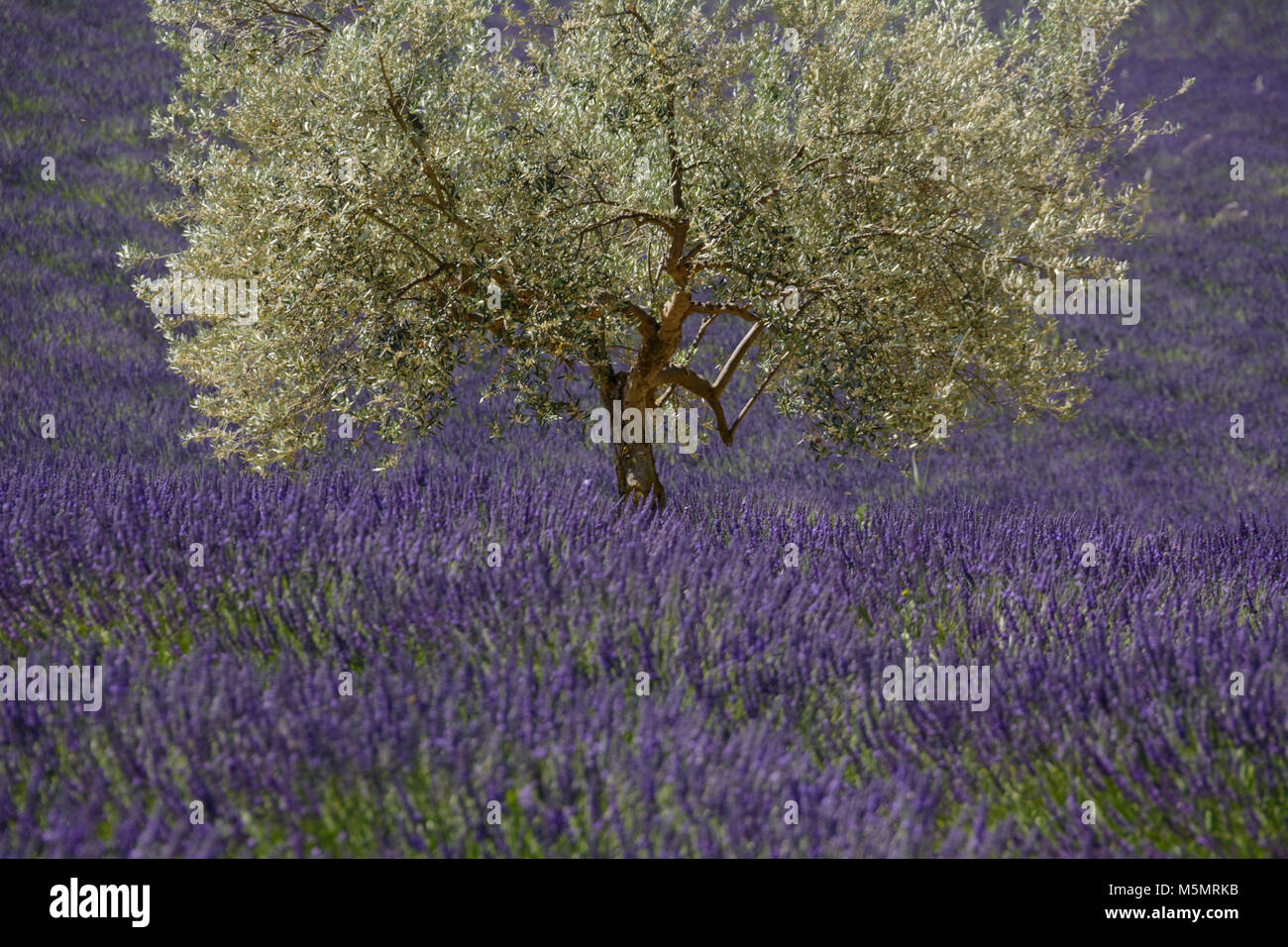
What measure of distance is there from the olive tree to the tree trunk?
0.99 ft

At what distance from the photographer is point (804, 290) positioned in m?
6.08

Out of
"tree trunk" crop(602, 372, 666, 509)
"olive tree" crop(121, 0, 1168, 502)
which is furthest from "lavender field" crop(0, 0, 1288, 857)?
"olive tree" crop(121, 0, 1168, 502)

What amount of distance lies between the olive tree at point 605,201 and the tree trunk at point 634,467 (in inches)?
11.9

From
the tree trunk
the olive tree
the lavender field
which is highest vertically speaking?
the olive tree

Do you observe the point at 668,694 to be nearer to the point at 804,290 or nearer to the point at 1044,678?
the point at 1044,678

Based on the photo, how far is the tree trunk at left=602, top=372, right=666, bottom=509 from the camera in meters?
7.29

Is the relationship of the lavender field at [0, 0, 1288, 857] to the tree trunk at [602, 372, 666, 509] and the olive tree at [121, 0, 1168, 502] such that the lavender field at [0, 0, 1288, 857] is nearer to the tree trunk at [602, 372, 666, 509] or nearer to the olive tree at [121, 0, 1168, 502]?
the tree trunk at [602, 372, 666, 509]

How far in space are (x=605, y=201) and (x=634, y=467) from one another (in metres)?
1.89

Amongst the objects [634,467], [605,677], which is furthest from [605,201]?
[605,677]

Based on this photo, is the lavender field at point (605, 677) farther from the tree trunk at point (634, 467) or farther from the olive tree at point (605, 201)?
the olive tree at point (605, 201)

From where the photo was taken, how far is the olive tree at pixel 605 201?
6000 mm

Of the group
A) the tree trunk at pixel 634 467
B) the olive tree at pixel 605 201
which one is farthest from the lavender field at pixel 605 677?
the olive tree at pixel 605 201

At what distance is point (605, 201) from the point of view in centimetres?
615
